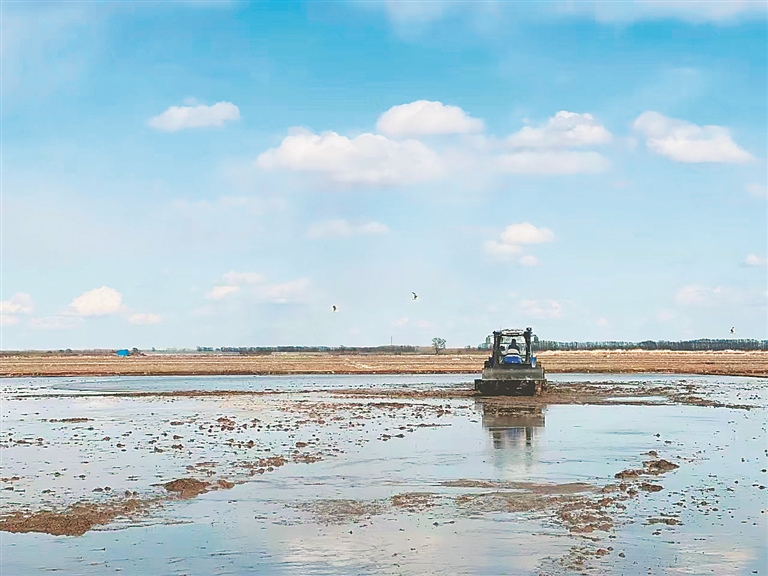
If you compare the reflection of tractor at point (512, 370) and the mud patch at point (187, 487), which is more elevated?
the reflection of tractor at point (512, 370)

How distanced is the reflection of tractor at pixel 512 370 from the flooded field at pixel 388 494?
31.9 feet

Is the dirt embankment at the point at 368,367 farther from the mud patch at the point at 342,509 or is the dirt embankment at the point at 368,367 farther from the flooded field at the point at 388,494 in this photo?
the mud patch at the point at 342,509

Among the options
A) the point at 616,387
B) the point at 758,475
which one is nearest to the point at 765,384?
the point at 616,387

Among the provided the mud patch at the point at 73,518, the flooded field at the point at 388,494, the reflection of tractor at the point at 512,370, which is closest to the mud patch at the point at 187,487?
the flooded field at the point at 388,494

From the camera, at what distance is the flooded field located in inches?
551

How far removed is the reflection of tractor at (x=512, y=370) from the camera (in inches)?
1946

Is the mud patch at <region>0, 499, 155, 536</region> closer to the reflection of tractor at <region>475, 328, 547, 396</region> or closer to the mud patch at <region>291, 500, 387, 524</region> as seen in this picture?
the mud patch at <region>291, 500, 387, 524</region>

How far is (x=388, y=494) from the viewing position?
1941 cm

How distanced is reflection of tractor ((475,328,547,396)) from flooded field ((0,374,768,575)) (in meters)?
9.71

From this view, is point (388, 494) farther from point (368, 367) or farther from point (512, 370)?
point (368, 367)

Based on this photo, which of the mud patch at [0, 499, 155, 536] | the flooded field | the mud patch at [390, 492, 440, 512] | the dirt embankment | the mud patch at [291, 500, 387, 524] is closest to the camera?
the flooded field

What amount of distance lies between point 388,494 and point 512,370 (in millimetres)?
30902

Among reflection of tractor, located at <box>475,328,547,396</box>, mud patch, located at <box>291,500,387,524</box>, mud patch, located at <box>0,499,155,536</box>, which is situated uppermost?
reflection of tractor, located at <box>475,328,547,396</box>

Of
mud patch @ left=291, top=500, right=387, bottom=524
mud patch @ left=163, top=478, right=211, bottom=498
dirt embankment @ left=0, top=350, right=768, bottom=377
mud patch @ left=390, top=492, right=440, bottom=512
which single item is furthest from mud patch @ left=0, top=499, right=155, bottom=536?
dirt embankment @ left=0, top=350, right=768, bottom=377
